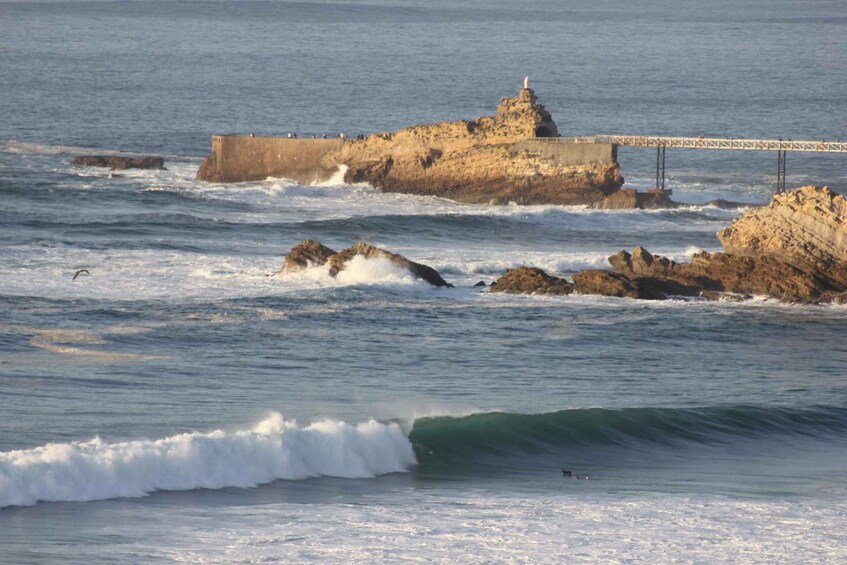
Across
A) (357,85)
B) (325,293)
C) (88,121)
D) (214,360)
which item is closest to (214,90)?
(357,85)

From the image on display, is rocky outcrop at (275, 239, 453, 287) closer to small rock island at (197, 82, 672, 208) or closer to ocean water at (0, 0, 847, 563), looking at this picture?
ocean water at (0, 0, 847, 563)

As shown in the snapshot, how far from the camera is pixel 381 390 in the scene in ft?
92.8

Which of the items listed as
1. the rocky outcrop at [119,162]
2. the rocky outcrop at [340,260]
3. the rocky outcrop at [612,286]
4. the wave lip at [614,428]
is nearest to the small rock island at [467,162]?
the rocky outcrop at [119,162]

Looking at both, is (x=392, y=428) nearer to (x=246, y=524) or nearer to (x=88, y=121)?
(x=246, y=524)

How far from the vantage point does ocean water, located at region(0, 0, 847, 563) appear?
20.5 meters

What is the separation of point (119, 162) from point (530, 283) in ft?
109

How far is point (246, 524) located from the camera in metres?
20.3

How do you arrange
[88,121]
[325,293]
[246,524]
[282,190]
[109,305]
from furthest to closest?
[88,121], [282,190], [325,293], [109,305], [246,524]

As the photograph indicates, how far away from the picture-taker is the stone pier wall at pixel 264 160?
217 ft

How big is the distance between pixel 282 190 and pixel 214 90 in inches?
1982

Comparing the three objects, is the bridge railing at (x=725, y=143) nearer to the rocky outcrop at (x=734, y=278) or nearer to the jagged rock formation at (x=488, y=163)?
the jagged rock formation at (x=488, y=163)

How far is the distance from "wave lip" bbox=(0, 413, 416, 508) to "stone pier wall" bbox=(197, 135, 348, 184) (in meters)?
41.9

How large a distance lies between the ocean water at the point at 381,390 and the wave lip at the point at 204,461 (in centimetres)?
4

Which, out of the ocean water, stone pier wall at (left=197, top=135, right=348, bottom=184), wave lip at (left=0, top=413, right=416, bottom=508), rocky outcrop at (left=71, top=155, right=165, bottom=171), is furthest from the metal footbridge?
wave lip at (left=0, top=413, right=416, bottom=508)
